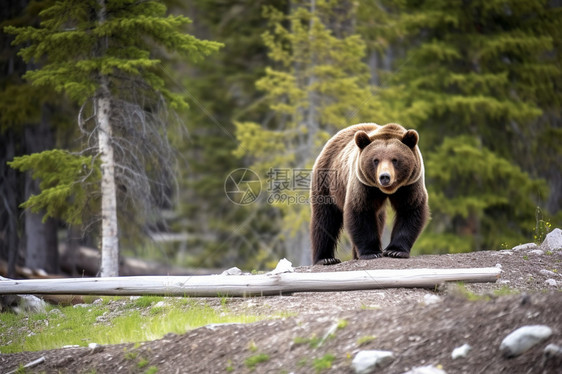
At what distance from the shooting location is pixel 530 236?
1662 centimetres

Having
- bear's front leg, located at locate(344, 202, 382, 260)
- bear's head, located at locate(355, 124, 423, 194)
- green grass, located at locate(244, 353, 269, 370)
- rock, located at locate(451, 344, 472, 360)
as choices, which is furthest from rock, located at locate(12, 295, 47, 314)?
rock, located at locate(451, 344, 472, 360)

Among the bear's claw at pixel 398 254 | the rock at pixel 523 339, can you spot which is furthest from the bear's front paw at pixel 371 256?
the rock at pixel 523 339

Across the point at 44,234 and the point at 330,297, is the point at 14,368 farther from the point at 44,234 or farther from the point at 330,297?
the point at 44,234

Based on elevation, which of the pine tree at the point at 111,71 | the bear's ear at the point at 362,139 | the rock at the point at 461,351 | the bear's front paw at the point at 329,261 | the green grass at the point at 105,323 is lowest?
the green grass at the point at 105,323

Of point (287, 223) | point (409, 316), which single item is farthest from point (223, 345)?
point (287, 223)

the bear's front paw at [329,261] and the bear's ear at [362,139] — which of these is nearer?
the bear's ear at [362,139]

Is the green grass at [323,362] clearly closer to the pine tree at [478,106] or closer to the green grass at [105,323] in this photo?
the green grass at [105,323]

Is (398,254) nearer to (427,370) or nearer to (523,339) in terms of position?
(523,339)

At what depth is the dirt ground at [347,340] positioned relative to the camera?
4414 mm

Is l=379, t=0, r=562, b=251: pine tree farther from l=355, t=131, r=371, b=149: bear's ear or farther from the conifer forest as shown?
l=355, t=131, r=371, b=149: bear's ear

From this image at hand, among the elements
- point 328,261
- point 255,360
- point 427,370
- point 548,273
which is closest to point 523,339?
point 427,370

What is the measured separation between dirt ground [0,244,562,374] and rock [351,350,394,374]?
0.04m

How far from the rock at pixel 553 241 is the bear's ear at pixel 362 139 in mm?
2609

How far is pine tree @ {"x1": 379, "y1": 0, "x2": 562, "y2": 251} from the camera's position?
15.6 metres
